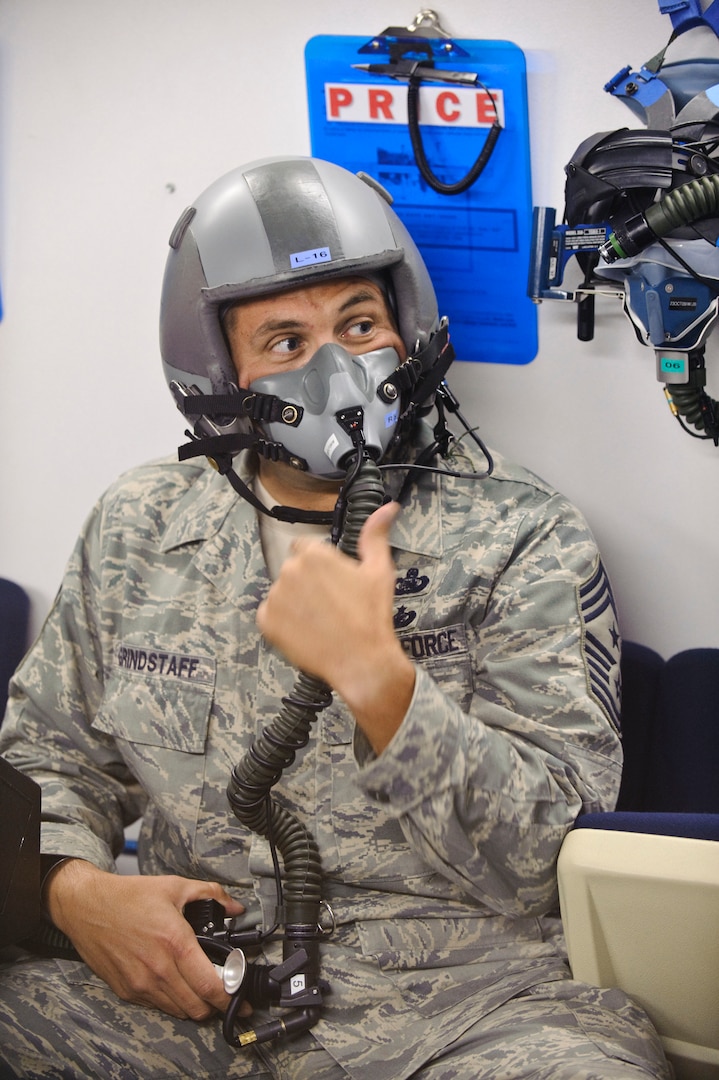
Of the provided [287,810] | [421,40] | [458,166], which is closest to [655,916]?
[287,810]

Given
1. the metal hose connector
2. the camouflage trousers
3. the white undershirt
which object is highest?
the metal hose connector

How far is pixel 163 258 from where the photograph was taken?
7.00 ft

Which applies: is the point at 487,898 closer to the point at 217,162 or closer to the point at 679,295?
the point at 679,295

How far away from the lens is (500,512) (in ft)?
5.49

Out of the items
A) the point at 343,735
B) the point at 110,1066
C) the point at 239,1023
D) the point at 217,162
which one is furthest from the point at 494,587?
the point at 217,162

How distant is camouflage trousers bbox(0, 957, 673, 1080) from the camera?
133 cm

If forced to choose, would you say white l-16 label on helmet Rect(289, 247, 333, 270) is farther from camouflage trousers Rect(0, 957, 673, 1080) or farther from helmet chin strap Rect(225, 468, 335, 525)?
camouflage trousers Rect(0, 957, 673, 1080)

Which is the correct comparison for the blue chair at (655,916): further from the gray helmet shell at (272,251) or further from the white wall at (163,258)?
the gray helmet shell at (272,251)

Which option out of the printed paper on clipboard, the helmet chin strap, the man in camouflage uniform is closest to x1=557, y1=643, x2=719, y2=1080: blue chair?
the man in camouflage uniform

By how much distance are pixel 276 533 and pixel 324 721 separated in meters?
0.33

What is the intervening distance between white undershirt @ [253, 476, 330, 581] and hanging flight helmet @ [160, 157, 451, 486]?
0.46 feet

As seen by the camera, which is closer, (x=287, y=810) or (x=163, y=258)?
(x=287, y=810)

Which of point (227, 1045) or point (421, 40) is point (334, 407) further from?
point (227, 1045)

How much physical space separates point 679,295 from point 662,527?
1.46 feet
